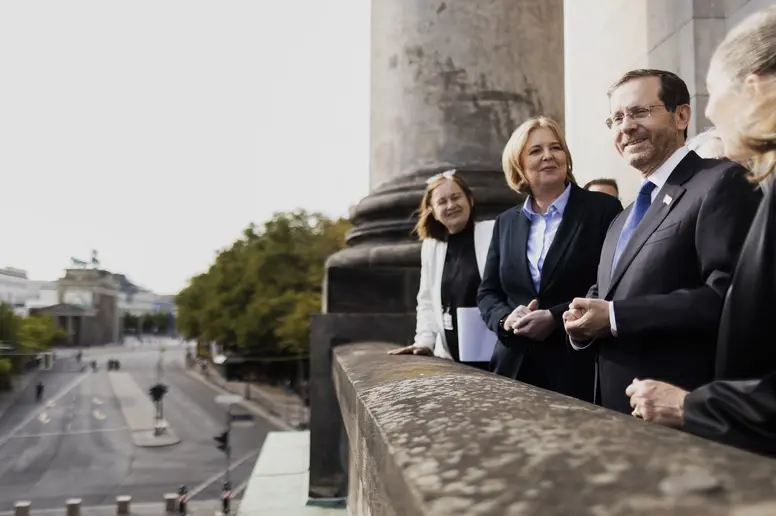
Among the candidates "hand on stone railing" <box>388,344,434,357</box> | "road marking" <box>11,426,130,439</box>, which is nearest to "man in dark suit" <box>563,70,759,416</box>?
"hand on stone railing" <box>388,344,434,357</box>

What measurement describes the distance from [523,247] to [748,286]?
1.50 metres

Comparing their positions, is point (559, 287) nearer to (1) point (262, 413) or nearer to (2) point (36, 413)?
→ (1) point (262, 413)

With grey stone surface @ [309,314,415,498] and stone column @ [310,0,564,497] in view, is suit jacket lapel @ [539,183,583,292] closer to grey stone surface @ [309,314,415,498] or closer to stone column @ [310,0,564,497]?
stone column @ [310,0,564,497]

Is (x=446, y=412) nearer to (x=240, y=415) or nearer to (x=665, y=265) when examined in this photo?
(x=665, y=265)

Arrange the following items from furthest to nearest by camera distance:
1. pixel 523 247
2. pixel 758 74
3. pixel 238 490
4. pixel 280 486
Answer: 1. pixel 238 490
2. pixel 280 486
3. pixel 523 247
4. pixel 758 74

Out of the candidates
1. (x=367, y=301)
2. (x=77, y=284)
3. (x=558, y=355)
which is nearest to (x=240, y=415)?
(x=367, y=301)

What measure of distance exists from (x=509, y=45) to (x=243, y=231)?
3861cm

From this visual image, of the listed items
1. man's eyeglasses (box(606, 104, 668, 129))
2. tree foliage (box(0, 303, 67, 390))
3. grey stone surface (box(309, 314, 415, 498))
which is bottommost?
tree foliage (box(0, 303, 67, 390))

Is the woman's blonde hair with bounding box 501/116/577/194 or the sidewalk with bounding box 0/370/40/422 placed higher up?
the woman's blonde hair with bounding box 501/116/577/194

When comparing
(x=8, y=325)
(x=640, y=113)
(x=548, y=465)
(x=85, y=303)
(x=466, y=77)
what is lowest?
(x=8, y=325)

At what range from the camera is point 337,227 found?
34.7m

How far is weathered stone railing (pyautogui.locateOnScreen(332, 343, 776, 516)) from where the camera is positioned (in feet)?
2.31

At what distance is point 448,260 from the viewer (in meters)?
3.25

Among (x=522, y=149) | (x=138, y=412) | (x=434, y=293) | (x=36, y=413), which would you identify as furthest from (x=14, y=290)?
(x=522, y=149)
